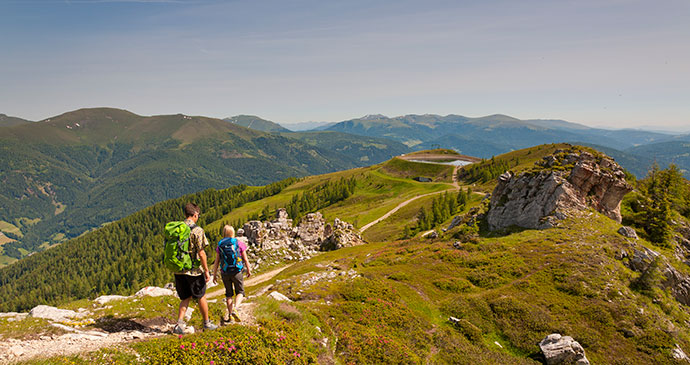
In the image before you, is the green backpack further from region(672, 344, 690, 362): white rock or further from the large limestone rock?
the large limestone rock

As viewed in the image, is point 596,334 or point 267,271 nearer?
point 596,334

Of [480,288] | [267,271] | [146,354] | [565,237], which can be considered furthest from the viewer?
[267,271]

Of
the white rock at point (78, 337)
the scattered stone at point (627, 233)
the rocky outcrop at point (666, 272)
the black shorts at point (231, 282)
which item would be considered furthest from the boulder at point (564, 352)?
the scattered stone at point (627, 233)

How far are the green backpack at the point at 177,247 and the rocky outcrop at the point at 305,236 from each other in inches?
2435

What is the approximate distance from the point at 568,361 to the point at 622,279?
1563 centimetres

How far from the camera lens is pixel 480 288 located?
99.8ft

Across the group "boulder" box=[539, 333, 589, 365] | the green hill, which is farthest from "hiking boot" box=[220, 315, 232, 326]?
"boulder" box=[539, 333, 589, 365]

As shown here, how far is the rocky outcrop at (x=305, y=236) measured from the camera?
76.5 meters

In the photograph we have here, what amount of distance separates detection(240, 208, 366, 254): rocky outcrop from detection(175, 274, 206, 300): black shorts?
60854 millimetres

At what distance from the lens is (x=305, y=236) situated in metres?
84.8

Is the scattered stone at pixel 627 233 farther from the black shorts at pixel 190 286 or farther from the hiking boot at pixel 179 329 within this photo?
the hiking boot at pixel 179 329

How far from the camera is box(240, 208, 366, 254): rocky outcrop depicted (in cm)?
7653

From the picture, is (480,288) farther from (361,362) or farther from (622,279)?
(361,362)

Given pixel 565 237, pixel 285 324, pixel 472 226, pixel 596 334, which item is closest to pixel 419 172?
pixel 472 226
